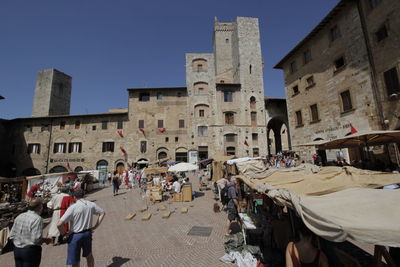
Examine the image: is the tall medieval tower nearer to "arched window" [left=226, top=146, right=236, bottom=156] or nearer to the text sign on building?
"arched window" [left=226, top=146, right=236, bottom=156]

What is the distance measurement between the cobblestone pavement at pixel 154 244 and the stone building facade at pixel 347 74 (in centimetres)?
1028

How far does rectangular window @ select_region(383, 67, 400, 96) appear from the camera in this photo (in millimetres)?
A: 11550

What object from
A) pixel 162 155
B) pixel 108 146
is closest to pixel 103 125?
pixel 108 146

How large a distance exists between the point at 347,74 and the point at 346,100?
79.3 inches

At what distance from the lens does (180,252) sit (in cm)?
514

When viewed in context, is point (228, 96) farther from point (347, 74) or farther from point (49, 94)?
point (49, 94)

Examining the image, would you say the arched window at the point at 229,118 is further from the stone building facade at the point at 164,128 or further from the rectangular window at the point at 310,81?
the rectangular window at the point at 310,81

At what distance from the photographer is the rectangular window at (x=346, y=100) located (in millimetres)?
14688

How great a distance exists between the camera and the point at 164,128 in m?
26.8

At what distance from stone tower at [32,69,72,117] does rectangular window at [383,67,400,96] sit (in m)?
46.1

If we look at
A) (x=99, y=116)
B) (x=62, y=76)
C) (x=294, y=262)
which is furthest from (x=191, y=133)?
(x=62, y=76)

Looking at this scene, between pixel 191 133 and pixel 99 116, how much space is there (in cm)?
1384

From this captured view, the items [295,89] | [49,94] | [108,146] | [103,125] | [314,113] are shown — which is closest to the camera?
[314,113]

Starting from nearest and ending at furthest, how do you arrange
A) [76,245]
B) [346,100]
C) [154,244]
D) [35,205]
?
[35,205] < [76,245] < [154,244] < [346,100]
